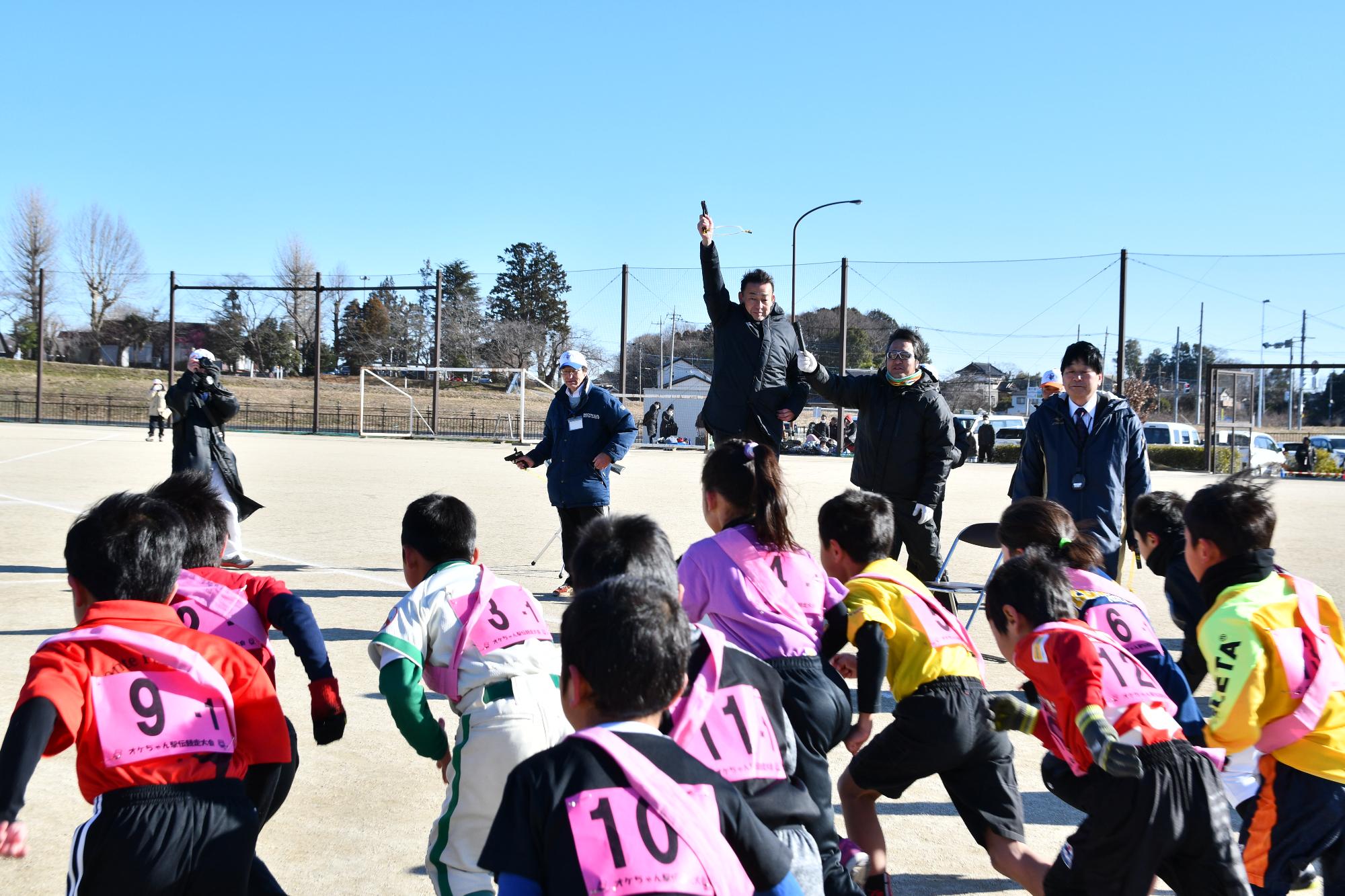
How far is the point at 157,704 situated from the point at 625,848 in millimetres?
1235

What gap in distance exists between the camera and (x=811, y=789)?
2.84m

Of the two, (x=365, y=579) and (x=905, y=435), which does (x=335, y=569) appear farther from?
(x=905, y=435)

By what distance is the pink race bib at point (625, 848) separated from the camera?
171 centimetres

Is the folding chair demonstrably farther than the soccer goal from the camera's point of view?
No

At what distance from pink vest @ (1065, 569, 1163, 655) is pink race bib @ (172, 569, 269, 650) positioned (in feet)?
7.98

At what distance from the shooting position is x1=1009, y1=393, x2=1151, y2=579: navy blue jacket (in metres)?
5.75

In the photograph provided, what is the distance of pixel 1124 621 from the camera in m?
3.26

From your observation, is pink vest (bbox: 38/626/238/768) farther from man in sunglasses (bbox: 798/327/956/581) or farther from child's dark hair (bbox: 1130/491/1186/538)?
man in sunglasses (bbox: 798/327/956/581)

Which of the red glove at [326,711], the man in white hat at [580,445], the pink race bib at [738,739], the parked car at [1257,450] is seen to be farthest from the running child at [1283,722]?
the parked car at [1257,450]

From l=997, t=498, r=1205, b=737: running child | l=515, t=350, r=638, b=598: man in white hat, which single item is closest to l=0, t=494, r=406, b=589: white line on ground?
l=515, t=350, r=638, b=598: man in white hat

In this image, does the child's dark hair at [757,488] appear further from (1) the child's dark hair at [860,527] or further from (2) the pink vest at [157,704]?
(2) the pink vest at [157,704]

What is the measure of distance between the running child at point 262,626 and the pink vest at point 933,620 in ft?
5.25

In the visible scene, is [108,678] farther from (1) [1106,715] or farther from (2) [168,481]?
(1) [1106,715]

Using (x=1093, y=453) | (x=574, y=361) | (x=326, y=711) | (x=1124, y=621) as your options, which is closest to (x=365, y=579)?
(x=574, y=361)
